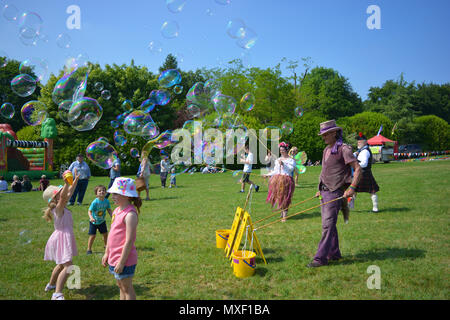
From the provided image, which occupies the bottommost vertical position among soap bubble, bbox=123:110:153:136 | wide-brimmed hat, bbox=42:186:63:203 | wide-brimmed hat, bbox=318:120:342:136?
wide-brimmed hat, bbox=42:186:63:203

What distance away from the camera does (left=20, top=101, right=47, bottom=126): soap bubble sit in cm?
774

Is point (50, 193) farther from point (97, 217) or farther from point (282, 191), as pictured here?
point (282, 191)

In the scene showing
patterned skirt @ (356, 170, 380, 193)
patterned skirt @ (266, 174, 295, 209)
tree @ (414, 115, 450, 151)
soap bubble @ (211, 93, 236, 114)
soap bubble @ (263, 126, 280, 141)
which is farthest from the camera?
tree @ (414, 115, 450, 151)

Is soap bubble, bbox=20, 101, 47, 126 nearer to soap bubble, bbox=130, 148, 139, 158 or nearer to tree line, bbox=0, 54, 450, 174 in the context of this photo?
soap bubble, bbox=130, 148, 139, 158

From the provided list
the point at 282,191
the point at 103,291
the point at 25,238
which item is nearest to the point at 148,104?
the point at 25,238

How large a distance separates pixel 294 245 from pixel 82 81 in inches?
252

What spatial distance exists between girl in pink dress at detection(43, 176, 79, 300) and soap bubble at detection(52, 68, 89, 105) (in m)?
4.04

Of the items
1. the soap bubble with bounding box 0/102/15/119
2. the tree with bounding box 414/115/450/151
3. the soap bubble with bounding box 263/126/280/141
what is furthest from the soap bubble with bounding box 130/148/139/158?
the tree with bounding box 414/115/450/151

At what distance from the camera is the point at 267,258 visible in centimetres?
509

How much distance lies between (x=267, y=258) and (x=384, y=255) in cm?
188

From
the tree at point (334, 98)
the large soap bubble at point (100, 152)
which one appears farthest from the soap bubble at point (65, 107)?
the tree at point (334, 98)
